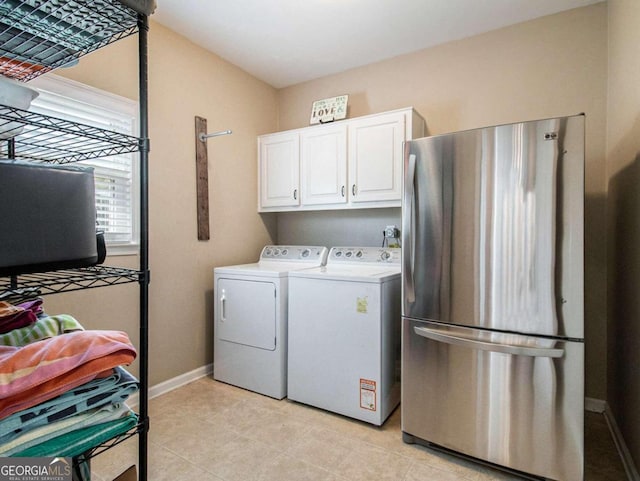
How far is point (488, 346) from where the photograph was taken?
5.34ft

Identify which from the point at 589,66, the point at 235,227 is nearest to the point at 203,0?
the point at 235,227

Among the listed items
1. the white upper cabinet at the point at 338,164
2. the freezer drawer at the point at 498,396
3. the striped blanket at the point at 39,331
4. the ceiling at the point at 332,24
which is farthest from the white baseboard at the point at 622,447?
the ceiling at the point at 332,24

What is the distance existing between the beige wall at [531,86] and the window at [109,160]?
1893mm

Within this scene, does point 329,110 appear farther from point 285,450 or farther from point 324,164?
point 285,450

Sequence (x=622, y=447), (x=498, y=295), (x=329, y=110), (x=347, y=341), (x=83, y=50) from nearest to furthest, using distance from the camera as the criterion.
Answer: (x=83, y=50) → (x=498, y=295) → (x=622, y=447) → (x=347, y=341) → (x=329, y=110)

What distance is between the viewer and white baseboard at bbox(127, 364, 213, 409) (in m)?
2.30

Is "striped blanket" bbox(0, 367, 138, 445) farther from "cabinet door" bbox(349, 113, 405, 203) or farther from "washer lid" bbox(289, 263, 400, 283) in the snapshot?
"cabinet door" bbox(349, 113, 405, 203)

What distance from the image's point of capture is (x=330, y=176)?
2.84 m

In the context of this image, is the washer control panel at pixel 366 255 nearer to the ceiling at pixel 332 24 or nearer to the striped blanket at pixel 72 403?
the ceiling at pixel 332 24

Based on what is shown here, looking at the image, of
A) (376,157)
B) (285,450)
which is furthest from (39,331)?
(376,157)

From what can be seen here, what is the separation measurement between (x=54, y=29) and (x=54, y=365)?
2.86ft

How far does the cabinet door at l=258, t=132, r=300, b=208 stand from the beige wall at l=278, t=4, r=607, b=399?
0.73 meters

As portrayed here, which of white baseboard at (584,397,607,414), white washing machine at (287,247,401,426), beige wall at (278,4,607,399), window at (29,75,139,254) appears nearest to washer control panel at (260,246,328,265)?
white washing machine at (287,247,401,426)

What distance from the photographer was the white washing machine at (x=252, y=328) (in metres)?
2.43
